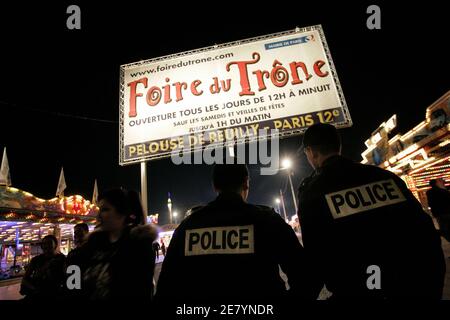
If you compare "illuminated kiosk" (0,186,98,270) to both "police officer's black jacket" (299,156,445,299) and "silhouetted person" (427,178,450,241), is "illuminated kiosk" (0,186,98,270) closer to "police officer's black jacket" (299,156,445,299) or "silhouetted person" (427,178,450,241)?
"police officer's black jacket" (299,156,445,299)

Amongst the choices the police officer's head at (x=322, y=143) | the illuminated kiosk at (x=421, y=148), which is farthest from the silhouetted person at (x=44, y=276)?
the illuminated kiosk at (x=421, y=148)

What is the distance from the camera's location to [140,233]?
7.56ft

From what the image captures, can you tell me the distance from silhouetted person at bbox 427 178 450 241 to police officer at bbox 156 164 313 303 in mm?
6597

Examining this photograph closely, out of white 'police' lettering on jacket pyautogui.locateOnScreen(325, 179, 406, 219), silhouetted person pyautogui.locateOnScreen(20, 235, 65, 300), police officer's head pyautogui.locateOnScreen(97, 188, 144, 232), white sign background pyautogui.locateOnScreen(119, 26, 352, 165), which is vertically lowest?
silhouetted person pyautogui.locateOnScreen(20, 235, 65, 300)

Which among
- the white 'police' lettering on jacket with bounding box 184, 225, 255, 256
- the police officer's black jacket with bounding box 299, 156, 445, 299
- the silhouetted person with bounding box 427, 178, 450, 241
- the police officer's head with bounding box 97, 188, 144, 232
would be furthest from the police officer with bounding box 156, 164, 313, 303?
the silhouetted person with bounding box 427, 178, 450, 241

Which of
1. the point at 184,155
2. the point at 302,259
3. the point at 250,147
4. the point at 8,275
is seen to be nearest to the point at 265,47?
the point at 250,147

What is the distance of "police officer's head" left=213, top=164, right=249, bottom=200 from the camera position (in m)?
2.03

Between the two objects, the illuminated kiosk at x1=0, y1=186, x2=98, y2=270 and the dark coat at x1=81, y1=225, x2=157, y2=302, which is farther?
the illuminated kiosk at x1=0, y1=186, x2=98, y2=270

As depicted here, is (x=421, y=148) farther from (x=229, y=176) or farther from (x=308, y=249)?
(x=229, y=176)

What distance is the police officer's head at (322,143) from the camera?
7.11 feet

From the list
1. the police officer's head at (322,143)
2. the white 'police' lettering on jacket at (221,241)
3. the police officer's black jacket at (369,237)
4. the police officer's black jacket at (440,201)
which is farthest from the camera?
the police officer's black jacket at (440,201)

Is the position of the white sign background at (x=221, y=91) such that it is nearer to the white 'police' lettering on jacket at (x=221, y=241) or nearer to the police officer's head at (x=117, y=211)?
the police officer's head at (x=117, y=211)

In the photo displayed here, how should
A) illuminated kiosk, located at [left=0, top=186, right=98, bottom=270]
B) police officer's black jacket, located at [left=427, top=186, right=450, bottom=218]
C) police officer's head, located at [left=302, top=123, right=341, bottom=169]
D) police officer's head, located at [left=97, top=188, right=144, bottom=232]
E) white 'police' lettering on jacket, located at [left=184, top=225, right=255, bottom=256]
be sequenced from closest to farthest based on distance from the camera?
white 'police' lettering on jacket, located at [left=184, top=225, right=255, bottom=256]
police officer's head, located at [left=302, top=123, right=341, bottom=169]
police officer's head, located at [left=97, top=188, right=144, bottom=232]
police officer's black jacket, located at [left=427, top=186, right=450, bottom=218]
illuminated kiosk, located at [left=0, top=186, right=98, bottom=270]
